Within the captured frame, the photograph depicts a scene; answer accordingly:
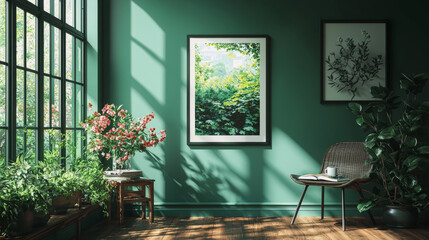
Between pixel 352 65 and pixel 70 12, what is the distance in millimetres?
3109

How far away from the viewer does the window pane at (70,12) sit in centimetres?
425

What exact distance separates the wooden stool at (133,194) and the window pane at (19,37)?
1.54m

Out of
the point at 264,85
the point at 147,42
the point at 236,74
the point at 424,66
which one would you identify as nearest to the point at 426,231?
the point at 424,66

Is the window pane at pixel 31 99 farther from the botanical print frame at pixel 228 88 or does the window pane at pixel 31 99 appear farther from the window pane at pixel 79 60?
the botanical print frame at pixel 228 88

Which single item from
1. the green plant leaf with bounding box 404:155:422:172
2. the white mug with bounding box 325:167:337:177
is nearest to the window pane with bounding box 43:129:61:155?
the white mug with bounding box 325:167:337:177

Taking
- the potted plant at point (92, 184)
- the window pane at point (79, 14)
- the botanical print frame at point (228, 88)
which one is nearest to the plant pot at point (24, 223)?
the potted plant at point (92, 184)

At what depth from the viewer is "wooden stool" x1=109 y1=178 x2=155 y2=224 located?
418 centimetres

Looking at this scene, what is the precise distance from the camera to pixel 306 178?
4.19m

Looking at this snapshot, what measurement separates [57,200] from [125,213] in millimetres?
1596

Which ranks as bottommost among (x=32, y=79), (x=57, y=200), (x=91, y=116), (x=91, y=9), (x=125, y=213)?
(x=125, y=213)

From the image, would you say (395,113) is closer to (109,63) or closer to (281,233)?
(281,233)

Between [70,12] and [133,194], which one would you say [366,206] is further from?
[70,12]

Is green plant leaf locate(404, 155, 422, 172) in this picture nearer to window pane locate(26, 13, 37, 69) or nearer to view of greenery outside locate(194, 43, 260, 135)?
view of greenery outside locate(194, 43, 260, 135)

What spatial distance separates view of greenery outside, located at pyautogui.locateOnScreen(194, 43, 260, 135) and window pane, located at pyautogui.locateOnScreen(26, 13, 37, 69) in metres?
1.84
